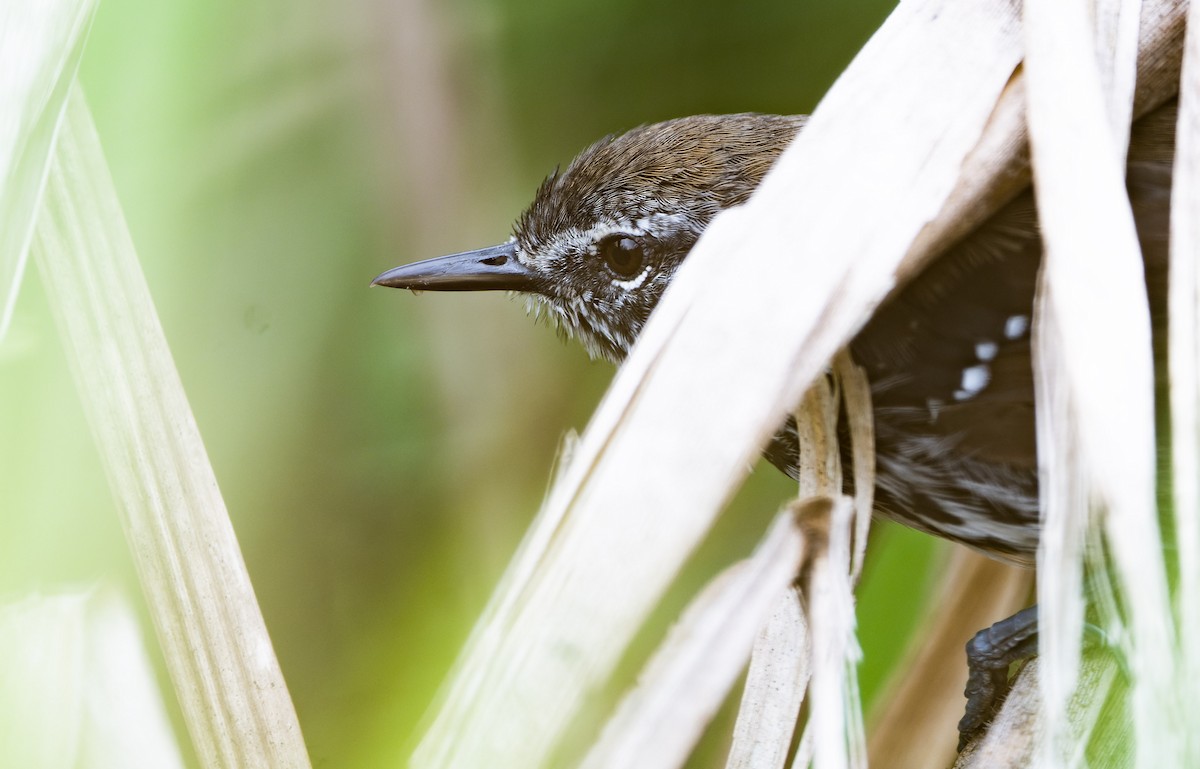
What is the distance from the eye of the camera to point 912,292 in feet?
3.84

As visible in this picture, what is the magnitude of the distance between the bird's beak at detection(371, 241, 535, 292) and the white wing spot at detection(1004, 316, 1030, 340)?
0.68 m

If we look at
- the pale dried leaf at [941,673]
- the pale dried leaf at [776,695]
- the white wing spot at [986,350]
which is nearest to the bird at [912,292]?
the white wing spot at [986,350]

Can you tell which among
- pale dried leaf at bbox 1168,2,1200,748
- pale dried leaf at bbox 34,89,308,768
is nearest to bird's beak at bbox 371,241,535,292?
pale dried leaf at bbox 34,89,308,768

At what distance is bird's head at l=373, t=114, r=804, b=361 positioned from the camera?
1.38 metres

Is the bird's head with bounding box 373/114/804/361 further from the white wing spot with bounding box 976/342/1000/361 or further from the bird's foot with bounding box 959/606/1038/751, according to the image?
the bird's foot with bounding box 959/606/1038/751

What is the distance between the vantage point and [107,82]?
0.98 m

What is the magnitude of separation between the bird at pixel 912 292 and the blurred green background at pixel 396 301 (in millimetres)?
189

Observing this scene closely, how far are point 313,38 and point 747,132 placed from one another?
0.66m

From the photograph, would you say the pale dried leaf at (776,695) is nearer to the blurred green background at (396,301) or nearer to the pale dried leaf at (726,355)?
the pale dried leaf at (726,355)

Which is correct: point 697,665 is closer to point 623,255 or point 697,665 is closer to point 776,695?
point 776,695

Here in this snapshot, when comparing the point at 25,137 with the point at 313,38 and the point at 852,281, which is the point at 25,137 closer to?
the point at 852,281

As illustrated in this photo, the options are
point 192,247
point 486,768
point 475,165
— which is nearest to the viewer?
point 486,768

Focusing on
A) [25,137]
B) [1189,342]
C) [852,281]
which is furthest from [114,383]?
[1189,342]

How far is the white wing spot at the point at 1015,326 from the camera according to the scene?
1150 mm
